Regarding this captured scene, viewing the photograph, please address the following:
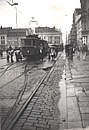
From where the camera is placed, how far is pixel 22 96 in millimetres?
9391

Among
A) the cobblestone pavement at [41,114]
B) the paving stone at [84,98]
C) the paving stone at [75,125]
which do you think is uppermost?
the paving stone at [84,98]

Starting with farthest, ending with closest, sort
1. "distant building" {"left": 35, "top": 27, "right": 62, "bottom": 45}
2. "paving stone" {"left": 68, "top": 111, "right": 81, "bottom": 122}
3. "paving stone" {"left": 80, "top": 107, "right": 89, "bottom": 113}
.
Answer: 1. "distant building" {"left": 35, "top": 27, "right": 62, "bottom": 45}
2. "paving stone" {"left": 80, "top": 107, "right": 89, "bottom": 113}
3. "paving stone" {"left": 68, "top": 111, "right": 81, "bottom": 122}

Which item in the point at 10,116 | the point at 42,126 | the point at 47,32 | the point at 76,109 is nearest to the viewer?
the point at 42,126

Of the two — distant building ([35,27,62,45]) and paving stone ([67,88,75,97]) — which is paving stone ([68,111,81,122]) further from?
distant building ([35,27,62,45])

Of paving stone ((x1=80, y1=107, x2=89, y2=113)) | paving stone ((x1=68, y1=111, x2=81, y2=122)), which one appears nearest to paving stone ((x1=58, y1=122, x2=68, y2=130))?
paving stone ((x1=68, y1=111, x2=81, y2=122))

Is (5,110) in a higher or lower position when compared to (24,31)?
lower

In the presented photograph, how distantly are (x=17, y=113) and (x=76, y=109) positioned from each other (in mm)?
1698

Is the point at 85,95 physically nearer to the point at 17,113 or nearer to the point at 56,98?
the point at 56,98

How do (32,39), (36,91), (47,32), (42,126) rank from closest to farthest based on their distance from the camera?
(42,126)
(36,91)
(32,39)
(47,32)

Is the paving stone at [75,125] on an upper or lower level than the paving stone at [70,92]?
lower

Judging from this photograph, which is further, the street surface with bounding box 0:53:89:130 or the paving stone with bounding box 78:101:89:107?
the paving stone with bounding box 78:101:89:107

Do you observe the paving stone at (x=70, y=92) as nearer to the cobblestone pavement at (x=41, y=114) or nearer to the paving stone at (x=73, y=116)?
the cobblestone pavement at (x=41, y=114)

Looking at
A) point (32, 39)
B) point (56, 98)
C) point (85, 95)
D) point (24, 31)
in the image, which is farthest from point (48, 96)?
point (24, 31)

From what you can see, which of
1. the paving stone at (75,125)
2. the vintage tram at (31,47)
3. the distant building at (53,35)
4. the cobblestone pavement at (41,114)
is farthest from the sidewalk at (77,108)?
the distant building at (53,35)
